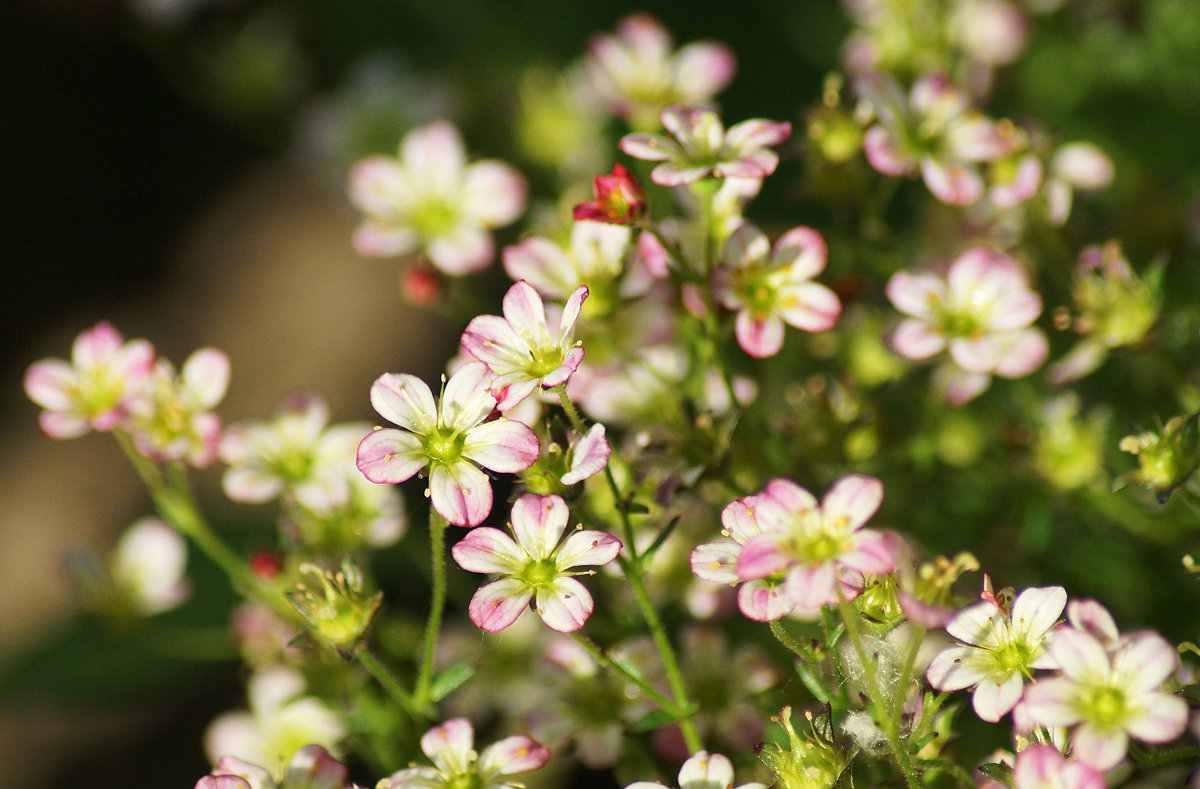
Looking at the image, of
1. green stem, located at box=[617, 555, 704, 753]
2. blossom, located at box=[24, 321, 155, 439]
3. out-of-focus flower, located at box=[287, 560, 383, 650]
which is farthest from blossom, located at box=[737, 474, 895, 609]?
blossom, located at box=[24, 321, 155, 439]

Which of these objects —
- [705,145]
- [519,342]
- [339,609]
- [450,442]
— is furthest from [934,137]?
[339,609]

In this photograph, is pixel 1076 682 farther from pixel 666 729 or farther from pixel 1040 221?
pixel 1040 221

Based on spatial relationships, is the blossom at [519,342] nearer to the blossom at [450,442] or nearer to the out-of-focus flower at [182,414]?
the blossom at [450,442]

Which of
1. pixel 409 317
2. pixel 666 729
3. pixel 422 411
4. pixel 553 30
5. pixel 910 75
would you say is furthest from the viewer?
pixel 409 317

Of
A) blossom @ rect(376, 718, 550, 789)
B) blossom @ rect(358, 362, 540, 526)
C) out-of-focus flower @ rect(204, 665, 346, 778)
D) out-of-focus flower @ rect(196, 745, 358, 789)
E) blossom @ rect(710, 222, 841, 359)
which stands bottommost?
out-of-focus flower @ rect(204, 665, 346, 778)

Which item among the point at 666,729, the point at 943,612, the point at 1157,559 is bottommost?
the point at 1157,559

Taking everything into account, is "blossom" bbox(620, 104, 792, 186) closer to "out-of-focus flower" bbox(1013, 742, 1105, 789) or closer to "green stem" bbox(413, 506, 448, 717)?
"green stem" bbox(413, 506, 448, 717)

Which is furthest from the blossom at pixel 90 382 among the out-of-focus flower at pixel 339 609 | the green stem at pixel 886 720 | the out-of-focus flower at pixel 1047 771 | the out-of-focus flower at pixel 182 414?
the out-of-focus flower at pixel 1047 771

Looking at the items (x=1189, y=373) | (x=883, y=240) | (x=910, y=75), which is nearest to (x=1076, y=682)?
(x=1189, y=373)
